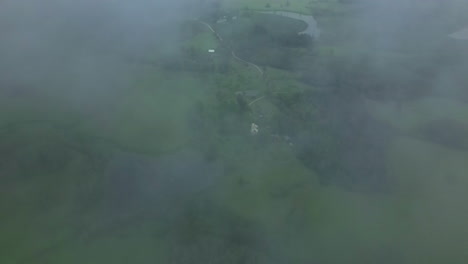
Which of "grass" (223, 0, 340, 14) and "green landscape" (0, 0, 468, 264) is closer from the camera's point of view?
"green landscape" (0, 0, 468, 264)

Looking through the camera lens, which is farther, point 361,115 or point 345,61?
point 345,61

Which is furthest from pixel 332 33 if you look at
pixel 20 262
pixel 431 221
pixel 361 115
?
pixel 20 262

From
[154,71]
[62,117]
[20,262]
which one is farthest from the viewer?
[154,71]

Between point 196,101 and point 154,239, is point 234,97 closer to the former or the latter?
point 196,101

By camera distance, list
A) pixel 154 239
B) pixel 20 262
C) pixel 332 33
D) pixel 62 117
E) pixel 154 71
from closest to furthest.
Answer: pixel 20 262 → pixel 154 239 → pixel 62 117 → pixel 154 71 → pixel 332 33

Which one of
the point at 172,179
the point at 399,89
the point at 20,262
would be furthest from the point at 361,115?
the point at 20,262

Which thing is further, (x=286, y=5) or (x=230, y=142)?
(x=286, y=5)

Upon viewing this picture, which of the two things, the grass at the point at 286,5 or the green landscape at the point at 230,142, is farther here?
the grass at the point at 286,5
